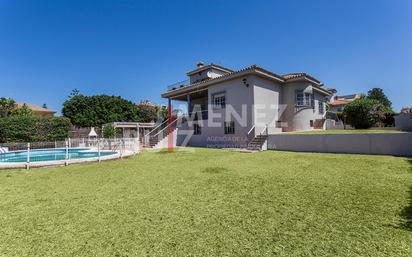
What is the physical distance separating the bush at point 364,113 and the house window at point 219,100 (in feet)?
34.5

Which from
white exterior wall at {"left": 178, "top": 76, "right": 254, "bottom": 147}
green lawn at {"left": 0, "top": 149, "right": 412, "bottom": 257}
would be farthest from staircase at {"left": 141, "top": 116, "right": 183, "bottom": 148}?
green lawn at {"left": 0, "top": 149, "right": 412, "bottom": 257}

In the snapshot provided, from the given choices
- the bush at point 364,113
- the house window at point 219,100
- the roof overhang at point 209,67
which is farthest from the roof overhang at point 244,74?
the bush at point 364,113

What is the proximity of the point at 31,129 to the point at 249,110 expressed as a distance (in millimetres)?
22921

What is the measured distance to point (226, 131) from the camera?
18.6 metres

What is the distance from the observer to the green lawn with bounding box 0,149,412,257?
289 cm

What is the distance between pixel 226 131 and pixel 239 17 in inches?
364

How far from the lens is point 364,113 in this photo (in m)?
16.7

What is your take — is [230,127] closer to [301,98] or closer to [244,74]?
[244,74]

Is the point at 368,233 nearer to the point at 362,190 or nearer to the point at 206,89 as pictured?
the point at 362,190

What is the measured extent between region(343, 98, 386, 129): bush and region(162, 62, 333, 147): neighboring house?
3.26 metres

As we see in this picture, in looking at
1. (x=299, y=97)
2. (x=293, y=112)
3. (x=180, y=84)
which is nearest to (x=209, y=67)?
(x=180, y=84)

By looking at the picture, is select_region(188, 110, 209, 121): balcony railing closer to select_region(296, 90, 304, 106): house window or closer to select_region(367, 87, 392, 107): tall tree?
select_region(296, 90, 304, 106): house window

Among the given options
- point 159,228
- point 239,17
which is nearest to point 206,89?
point 239,17

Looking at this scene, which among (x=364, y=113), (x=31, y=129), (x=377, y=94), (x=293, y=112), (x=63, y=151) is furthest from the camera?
(x=377, y=94)
